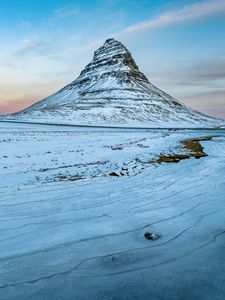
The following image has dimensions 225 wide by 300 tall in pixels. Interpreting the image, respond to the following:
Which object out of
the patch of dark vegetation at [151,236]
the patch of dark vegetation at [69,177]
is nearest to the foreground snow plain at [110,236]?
the patch of dark vegetation at [69,177]

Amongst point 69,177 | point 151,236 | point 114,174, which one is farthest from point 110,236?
point 114,174

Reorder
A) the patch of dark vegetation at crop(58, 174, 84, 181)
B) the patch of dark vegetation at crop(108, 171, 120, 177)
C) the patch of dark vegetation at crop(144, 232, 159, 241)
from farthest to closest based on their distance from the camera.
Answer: the patch of dark vegetation at crop(108, 171, 120, 177)
the patch of dark vegetation at crop(58, 174, 84, 181)
the patch of dark vegetation at crop(144, 232, 159, 241)

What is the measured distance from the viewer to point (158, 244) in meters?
7.23

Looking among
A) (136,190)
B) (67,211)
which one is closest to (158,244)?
(67,211)

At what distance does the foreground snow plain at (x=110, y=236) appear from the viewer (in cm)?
546

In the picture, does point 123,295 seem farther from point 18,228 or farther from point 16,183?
point 16,183

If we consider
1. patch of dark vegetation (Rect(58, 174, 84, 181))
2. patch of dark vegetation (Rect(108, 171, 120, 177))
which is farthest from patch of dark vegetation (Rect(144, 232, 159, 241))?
patch of dark vegetation (Rect(108, 171, 120, 177))

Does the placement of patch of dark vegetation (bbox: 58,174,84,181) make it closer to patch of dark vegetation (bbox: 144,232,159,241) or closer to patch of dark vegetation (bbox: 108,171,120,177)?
patch of dark vegetation (bbox: 108,171,120,177)

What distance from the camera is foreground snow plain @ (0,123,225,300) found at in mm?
5465

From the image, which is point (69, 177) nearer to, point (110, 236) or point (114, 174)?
point (114, 174)

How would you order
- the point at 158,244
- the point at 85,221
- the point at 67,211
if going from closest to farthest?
the point at 158,244, the point at 85,221, the point at 67,211

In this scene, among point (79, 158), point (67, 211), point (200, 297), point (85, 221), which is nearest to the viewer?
point (200, 297)

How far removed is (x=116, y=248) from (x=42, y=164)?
36.3ft

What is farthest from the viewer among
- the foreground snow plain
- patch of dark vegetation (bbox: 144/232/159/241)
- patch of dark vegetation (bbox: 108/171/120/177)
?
patch of dark vegetation (bbox: 108/171/120/177)
